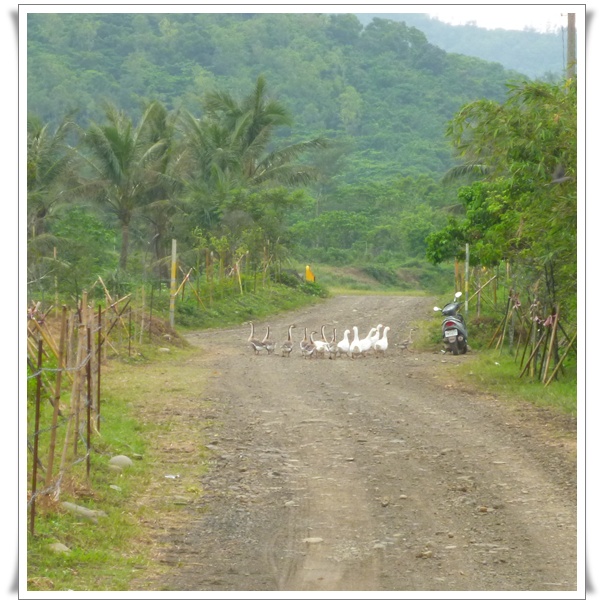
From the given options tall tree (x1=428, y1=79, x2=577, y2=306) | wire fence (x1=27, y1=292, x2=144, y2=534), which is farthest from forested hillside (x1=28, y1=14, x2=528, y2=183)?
wire fence (x1=27, y1=292, x2=144, y2=534)

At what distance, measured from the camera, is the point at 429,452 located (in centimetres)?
964

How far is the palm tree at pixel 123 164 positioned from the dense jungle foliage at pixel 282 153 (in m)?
0.06

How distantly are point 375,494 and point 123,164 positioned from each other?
24326 mm

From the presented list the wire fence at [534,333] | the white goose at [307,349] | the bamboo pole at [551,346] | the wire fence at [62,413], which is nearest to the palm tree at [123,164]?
the wire fence at [534,333]

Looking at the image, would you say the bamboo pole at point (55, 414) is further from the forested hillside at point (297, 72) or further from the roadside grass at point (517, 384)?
the forested hillside at point (297, 72)

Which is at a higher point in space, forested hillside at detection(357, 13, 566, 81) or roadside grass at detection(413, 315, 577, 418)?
forested hillside at detection(357, 13, 566, 81)

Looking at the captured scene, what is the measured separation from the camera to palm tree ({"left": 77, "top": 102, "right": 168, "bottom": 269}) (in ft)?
100

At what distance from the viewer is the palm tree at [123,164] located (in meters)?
30.6

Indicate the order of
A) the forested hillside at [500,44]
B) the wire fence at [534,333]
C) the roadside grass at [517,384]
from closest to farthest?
the roadside grass at [517,384]
the wire fence at [534,333]
the forested hillside at [500,44]

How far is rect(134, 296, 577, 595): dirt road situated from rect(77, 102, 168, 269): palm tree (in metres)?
17.9

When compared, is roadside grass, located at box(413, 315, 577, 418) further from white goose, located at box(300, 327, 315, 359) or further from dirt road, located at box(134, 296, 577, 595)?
white goose, located at box(300, 327, 315, 359)

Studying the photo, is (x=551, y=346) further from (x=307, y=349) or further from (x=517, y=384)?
(x=307, y=349)

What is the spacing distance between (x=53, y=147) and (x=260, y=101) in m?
7.66

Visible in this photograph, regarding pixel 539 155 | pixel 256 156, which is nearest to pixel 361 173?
pixel 256 156
